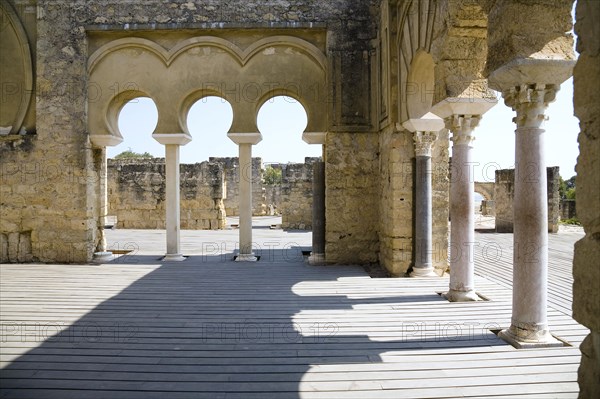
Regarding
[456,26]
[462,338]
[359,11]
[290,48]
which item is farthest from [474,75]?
[290,48]

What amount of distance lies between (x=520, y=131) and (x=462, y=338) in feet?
6.58

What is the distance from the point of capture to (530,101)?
3.67 meters

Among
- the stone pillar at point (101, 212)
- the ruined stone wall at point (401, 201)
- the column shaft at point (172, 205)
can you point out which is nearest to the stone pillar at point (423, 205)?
the ruined stone wall at point (401, 201)

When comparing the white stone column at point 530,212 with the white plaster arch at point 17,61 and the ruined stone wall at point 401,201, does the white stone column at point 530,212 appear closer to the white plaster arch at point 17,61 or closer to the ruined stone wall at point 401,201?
the ruined stone wall at point 401,201

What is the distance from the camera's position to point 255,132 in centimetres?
811

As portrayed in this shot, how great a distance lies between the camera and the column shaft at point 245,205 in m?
8.16

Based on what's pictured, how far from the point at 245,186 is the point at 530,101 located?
5523mm

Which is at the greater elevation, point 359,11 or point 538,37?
point 359,11

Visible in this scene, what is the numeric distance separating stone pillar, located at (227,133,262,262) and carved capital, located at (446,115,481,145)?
3.95m

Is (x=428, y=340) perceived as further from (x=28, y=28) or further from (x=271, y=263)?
(x=28, y=28)

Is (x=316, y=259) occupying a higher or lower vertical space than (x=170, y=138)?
lower

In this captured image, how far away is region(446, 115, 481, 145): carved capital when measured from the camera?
16.7ft

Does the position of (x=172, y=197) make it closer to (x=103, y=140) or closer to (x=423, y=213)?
(x=103, y=140)

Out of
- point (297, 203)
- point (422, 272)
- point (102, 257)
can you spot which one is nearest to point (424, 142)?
point (422, 272)
